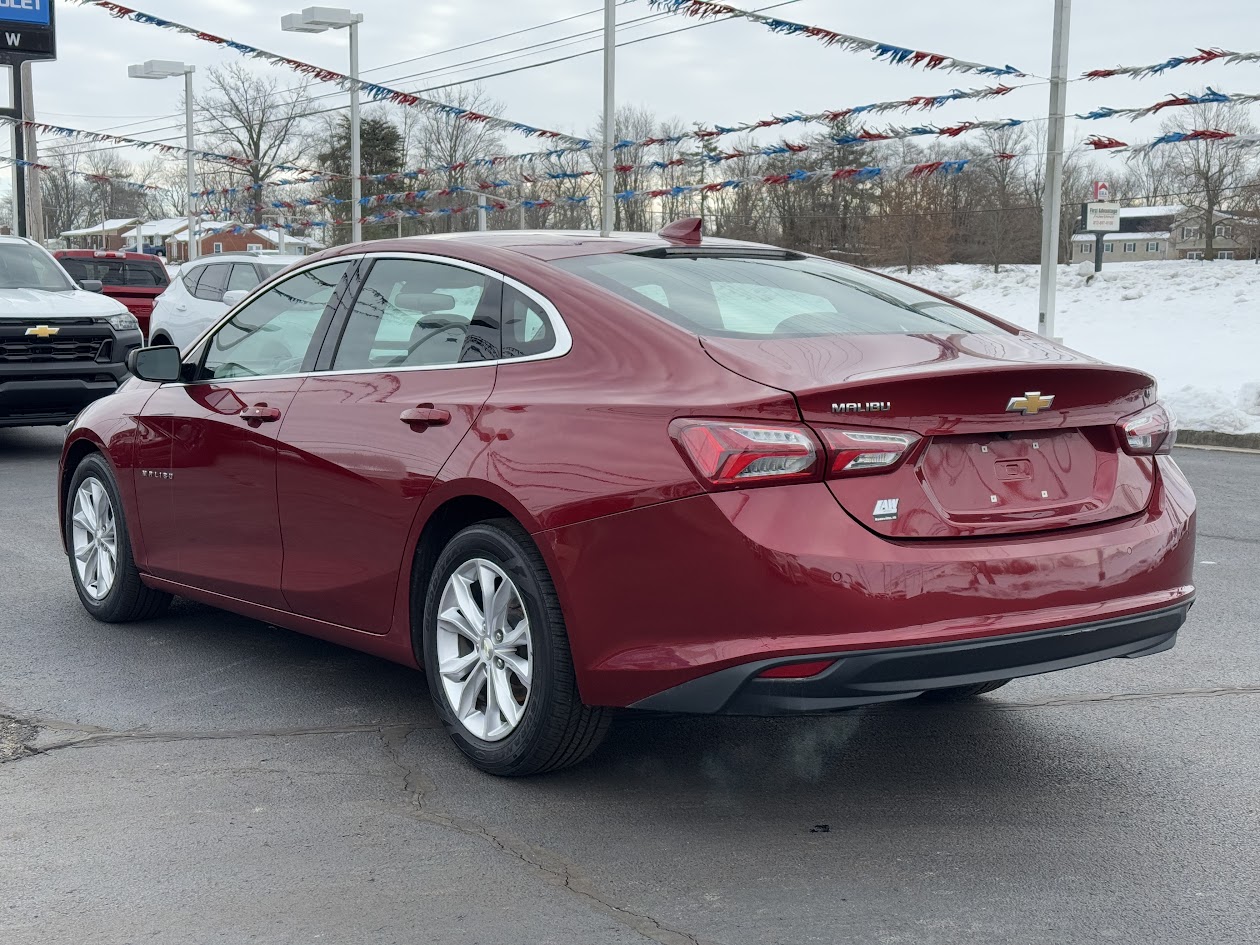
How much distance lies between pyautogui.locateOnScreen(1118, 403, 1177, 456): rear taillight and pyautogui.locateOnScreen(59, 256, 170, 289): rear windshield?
22.1 metres

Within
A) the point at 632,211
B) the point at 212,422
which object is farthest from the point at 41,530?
the point at 632,211

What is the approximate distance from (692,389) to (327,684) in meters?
2.26

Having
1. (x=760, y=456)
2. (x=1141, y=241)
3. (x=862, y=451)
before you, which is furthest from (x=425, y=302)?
(x=1141, y=241)

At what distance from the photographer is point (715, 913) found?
3.22 metres

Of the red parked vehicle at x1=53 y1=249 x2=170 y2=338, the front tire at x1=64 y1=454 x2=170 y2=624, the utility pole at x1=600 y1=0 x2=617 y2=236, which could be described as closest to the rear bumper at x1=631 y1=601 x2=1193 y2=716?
the front tire at x1=64 y1=454 x2=170 y2=624

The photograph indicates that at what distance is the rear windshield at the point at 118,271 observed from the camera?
23.7 meters

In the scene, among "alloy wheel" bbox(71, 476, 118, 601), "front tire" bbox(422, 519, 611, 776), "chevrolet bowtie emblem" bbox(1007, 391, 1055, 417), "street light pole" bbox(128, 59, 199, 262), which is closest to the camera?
"chevrolet bowtie emblem" bbox(1007, 391, 1055, 417)

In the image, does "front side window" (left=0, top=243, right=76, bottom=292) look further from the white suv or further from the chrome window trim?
the chrome window trim

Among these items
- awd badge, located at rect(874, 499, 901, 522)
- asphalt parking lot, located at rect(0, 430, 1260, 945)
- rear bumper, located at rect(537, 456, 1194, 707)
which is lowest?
asphalt parking lot, located at rect(0, 430, 1260, 945)

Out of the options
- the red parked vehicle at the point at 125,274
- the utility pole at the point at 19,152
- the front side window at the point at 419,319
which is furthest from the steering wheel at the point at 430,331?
the utility pole at the point at 19,152

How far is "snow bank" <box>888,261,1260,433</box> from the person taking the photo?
1520 centimetres

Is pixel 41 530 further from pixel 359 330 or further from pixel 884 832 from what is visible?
pixel 884 832

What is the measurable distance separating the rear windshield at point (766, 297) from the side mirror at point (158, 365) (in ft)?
6.42

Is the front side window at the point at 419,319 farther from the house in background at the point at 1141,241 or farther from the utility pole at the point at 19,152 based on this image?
the house in background at the point at 1141,241
